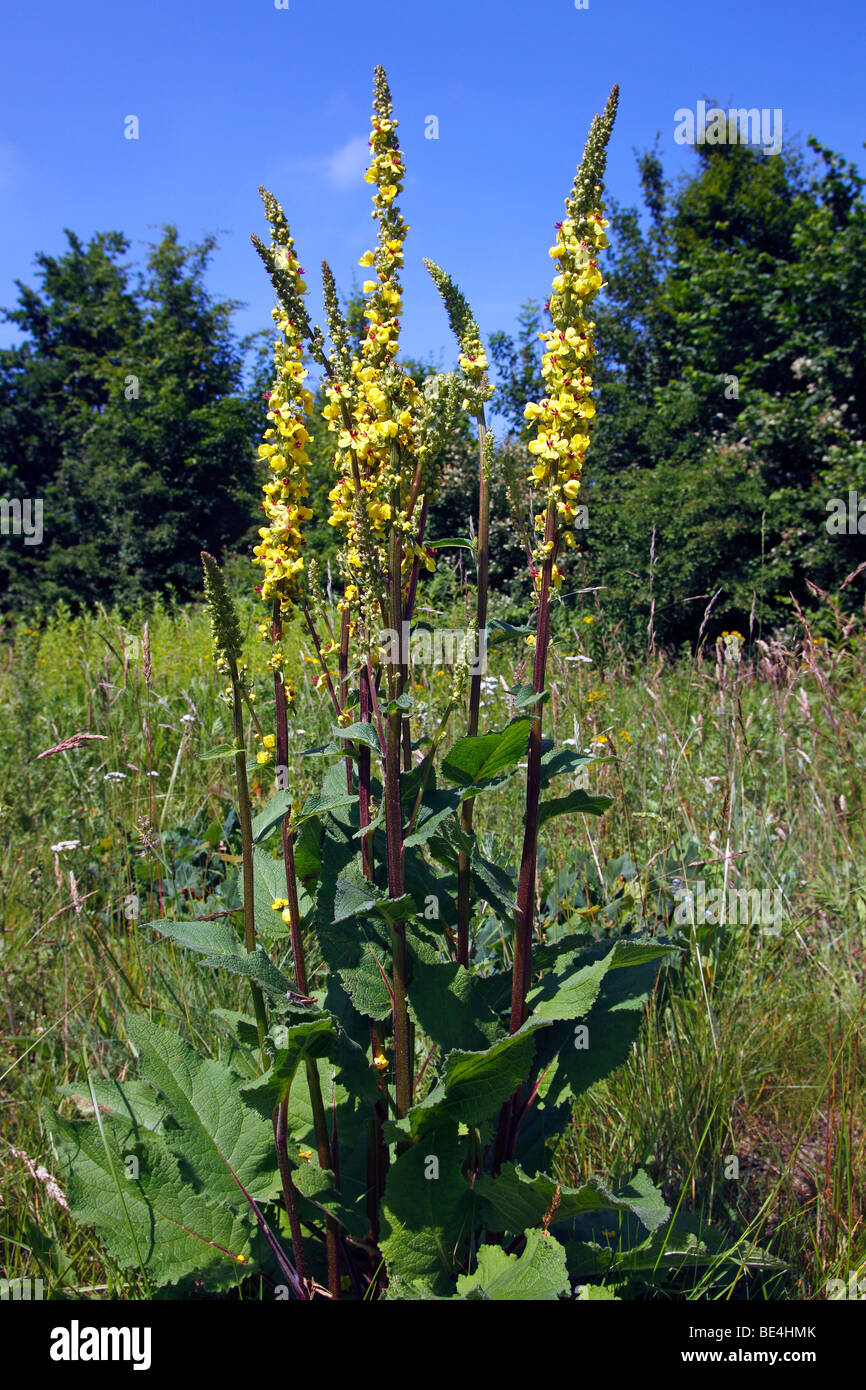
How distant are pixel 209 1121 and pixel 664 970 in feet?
4.21

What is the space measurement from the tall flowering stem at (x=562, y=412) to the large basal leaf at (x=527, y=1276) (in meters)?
0.30

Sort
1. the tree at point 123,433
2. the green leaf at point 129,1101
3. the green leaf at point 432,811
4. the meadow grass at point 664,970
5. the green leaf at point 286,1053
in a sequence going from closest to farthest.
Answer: the green leaf at point 286,1053
the green leaf at point 432,811
the green leaf at point 129,1101
the meadow grass at point 664,970
the tree at point 123,433

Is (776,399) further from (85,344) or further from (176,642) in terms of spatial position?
(85,344)

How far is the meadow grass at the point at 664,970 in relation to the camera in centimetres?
177

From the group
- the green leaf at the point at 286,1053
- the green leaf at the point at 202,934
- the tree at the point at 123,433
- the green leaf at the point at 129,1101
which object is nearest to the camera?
the green leaf at the point at 286,1053

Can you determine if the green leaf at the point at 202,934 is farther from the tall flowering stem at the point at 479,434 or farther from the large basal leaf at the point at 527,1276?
the large basal leaf at the point at 527,1276

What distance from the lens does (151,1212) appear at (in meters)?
1.44

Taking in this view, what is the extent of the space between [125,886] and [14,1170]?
3.63 feet

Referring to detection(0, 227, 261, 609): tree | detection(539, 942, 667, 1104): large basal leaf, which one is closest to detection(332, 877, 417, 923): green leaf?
detection(539, 942, 667, 1104): large basal leaf

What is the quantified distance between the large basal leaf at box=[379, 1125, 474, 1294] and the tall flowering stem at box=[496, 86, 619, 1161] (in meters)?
0.22

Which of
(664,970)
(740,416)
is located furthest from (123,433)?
(664,970)

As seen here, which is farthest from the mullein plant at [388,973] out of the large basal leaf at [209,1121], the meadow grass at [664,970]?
the meadow grass at [664,970]

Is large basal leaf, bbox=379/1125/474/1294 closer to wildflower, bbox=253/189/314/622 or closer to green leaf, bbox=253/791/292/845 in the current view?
green leaf, bbox=253/791/292/845
